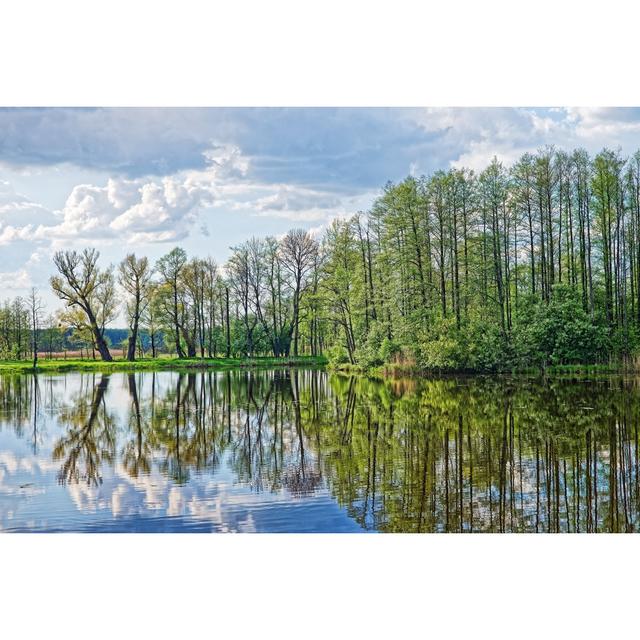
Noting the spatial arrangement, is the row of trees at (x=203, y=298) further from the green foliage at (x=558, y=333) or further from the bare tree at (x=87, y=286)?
the green foliage at (x=558, y=333)

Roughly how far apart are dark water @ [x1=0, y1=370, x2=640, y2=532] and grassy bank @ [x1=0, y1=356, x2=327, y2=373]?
Result: 1085 cm

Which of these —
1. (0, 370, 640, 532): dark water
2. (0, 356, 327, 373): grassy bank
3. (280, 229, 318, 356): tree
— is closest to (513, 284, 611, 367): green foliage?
(0, 370, 640, 532): dark water

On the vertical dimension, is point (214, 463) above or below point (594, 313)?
below

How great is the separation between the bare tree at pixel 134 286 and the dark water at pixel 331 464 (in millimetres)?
4120

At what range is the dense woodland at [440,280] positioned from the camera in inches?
686

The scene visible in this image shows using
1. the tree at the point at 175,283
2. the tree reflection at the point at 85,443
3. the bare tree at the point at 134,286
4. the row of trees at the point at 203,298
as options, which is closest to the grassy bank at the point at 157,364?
the row of trees at the point at 203,298

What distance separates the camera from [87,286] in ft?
57.7

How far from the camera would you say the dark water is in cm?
588

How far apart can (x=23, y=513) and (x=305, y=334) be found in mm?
20345

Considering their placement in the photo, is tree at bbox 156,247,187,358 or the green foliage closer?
tree at bbox 156,247,187,358

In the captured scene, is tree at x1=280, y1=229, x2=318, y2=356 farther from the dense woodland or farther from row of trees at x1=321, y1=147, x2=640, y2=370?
row of trees at x1=321, y1=147, x2=640, y2=370
